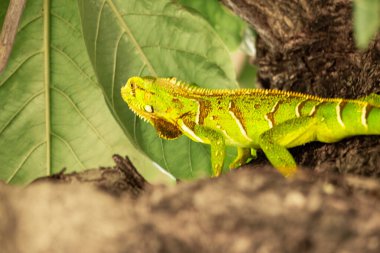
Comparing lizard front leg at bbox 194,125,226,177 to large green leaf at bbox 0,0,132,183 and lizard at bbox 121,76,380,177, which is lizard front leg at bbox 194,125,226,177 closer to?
lizard at bbox 121,76,380,177

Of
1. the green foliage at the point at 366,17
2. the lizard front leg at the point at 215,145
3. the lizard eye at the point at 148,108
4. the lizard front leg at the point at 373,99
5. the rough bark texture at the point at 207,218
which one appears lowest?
the lizard front leg at the point at 215,145

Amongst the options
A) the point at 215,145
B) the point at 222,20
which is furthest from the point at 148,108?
the point at 222,20

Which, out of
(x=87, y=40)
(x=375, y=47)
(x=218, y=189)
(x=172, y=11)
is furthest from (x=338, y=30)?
(x=218, y=189)

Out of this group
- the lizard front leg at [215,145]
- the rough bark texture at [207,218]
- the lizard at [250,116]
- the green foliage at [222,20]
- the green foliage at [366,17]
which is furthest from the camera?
the green foliage at [222,20]

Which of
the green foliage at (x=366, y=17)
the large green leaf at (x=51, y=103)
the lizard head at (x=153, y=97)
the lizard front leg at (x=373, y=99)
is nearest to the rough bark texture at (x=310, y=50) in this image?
the lizard front leg at (x=373, y=99)

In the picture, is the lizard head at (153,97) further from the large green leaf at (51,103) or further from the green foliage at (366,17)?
the green foliage at (366,17)

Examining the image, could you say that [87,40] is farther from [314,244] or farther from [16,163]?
[314,244]

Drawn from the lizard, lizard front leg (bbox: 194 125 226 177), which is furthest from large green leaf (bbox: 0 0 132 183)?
lizard front leg (bbox: 194 125 226 177)

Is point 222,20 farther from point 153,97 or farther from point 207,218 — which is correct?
point 207,218
